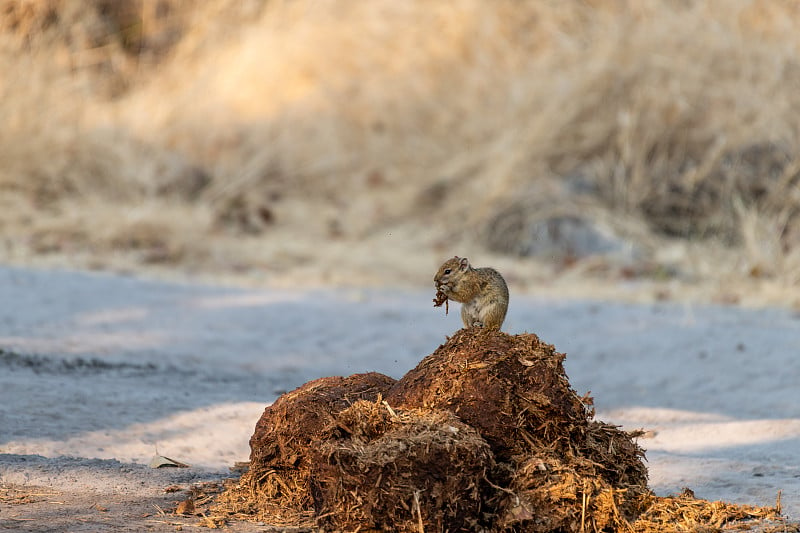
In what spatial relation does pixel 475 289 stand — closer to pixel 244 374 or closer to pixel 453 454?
pixel 453 454

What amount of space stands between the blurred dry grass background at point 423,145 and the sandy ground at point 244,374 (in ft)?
5.62

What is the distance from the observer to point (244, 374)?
6719 millimetres

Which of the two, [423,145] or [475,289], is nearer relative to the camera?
[475,289]

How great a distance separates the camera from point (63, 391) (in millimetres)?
5445

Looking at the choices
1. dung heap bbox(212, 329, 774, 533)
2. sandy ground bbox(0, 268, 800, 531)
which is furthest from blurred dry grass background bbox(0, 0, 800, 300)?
dung heap bbox(212, 329, 774, 533)

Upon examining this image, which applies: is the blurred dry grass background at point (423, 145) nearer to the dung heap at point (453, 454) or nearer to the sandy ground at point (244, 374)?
the sandy ground at point (244, 374)

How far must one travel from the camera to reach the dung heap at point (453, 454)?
3.35 m

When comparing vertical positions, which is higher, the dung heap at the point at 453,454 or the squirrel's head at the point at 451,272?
the squirrel's head at the point at 451,272

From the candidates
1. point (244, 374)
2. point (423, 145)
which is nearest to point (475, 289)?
point (244, 374)

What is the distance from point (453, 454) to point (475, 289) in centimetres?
120

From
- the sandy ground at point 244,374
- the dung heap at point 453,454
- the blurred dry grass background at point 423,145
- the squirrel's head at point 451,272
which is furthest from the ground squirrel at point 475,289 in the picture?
the blurred dry grass background at point 423,145

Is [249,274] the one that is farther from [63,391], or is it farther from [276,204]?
[63,391]

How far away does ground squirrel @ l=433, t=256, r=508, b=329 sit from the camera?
4.39 m

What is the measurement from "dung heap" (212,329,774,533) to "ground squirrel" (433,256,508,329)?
18.3 inches
